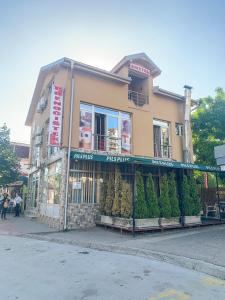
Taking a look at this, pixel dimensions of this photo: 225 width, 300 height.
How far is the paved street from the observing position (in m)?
4.31

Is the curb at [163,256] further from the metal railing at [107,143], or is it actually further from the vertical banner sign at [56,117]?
the metal railing at [107,143]

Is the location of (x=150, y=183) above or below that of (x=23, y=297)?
above

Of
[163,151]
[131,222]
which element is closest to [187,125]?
[163,151]

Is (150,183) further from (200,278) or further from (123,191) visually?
(200,278)

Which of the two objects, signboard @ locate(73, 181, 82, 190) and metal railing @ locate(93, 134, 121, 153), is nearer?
signboard @ locate(73, 181, 82, 190)

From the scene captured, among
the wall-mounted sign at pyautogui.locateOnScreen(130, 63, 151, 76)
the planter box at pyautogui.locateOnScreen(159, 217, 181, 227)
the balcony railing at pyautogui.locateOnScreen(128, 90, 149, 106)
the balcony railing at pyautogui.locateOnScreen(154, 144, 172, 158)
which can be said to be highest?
the wall-mounted sign at pyautogui.locateOnScreen(130, 63, 151, 76)

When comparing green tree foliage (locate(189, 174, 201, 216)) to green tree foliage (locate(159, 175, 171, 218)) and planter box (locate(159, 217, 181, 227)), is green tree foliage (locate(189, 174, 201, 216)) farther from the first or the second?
green tree foliage (locate(159, 175, 171, 218))

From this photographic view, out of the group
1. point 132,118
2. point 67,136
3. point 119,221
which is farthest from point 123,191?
point 132,118

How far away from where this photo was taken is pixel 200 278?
5.33 meters

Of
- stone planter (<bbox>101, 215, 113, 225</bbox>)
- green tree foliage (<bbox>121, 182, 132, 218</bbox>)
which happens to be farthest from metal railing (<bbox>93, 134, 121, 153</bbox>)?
stone planter (<bbox>101, 215, 113, 225</bbox>)

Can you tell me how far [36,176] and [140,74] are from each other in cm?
1033

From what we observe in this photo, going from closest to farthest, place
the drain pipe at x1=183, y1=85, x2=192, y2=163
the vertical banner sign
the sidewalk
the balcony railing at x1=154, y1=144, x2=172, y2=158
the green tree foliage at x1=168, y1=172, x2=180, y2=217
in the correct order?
the sidewalk < the green tree foliage at x1=168, y1=172, x2=180, y2=217 < the vertical banner sign < the balcony railing at x1=154, y1=144, x2=172, y2=158 < the drain pipe at x1=183, y1=85, x2=192, y2=163

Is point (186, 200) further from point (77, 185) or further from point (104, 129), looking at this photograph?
point (104, 129)

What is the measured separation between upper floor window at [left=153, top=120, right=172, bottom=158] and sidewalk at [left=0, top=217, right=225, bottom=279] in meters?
5.51
